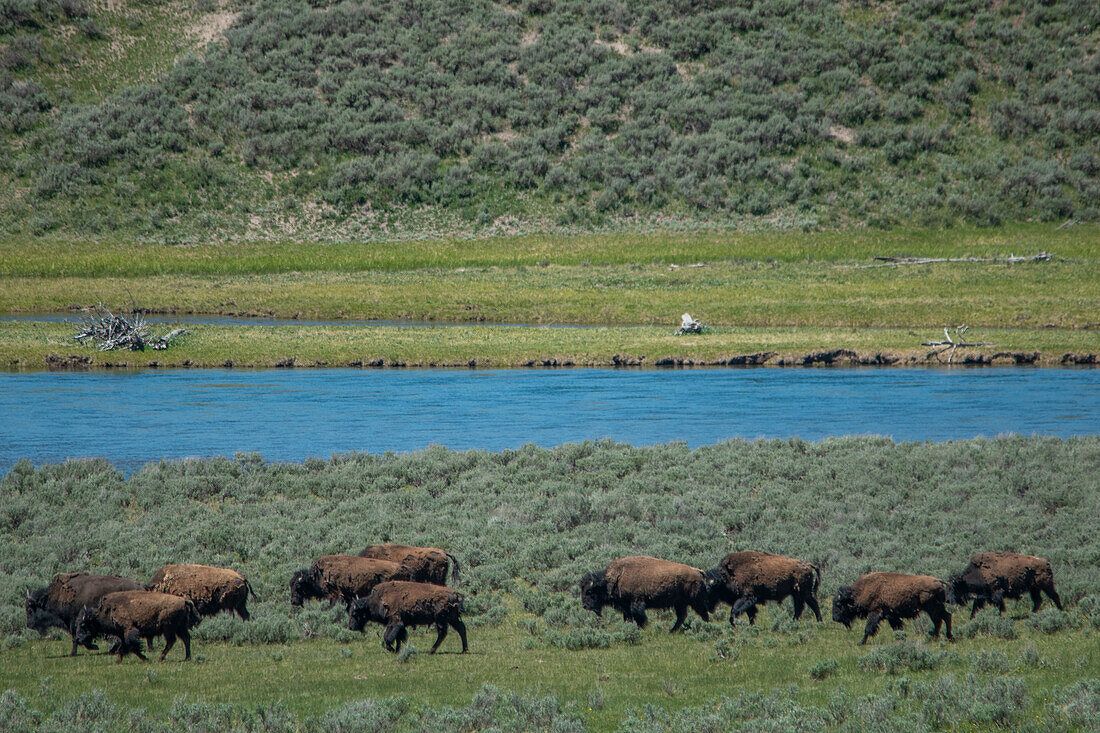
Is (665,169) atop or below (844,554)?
atop

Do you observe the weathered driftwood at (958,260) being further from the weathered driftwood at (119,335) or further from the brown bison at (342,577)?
the brown bison at (342,577)

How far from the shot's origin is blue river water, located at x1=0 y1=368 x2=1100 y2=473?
25.7 meters

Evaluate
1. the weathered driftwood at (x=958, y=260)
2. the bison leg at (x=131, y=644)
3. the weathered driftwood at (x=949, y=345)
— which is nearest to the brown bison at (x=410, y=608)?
the bison leg at (x=131, y=644)

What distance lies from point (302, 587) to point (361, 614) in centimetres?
147

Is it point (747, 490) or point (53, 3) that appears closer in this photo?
point (747, 490)

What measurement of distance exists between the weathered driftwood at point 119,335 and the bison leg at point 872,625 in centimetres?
3435

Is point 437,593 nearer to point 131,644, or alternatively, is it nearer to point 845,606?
point 131,644

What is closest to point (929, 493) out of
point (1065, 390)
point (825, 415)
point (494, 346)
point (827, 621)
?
point (827, 621)

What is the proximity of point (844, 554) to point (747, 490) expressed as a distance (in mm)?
4074

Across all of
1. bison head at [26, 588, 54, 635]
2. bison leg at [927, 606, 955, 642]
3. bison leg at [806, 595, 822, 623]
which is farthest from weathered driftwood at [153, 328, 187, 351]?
bison leg at [927, 606, 955, 642]

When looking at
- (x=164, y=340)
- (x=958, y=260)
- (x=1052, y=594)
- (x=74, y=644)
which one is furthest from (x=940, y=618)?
(x=958, y=260)

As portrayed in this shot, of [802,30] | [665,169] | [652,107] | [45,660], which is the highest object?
[802,30]

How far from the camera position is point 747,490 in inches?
725

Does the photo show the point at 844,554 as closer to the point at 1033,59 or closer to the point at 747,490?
the point at 747,490
